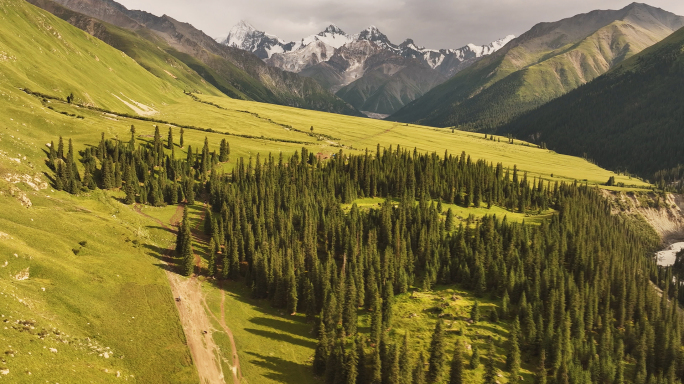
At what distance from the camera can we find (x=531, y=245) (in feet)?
516

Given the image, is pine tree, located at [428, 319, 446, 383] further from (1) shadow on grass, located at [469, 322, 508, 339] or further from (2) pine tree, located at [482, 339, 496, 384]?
(1) shadow on grass, located at [469, 322, 508, 339]

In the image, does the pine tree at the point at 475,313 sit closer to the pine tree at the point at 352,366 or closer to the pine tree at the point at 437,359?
the pine tree at the point at 437,359

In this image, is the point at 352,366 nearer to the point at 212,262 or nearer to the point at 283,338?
the point at 283,338

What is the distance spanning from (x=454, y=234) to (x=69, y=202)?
451ft

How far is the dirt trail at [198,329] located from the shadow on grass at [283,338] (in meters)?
7.08

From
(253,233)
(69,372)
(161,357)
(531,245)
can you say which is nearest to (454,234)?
(531,245)

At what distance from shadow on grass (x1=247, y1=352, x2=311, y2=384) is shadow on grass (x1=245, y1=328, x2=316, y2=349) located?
7382mm

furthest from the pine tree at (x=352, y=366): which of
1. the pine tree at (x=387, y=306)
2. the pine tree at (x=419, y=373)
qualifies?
the pine tree at (x=387, y=306)

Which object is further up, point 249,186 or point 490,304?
point 249,186

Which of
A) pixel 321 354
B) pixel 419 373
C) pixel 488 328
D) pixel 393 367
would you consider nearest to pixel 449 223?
pixel 488 328

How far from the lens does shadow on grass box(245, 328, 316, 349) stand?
100375 mm

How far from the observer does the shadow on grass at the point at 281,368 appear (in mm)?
87062

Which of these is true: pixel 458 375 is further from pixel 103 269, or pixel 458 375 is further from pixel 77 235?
pixel 77 235

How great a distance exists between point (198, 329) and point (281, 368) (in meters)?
21.3
